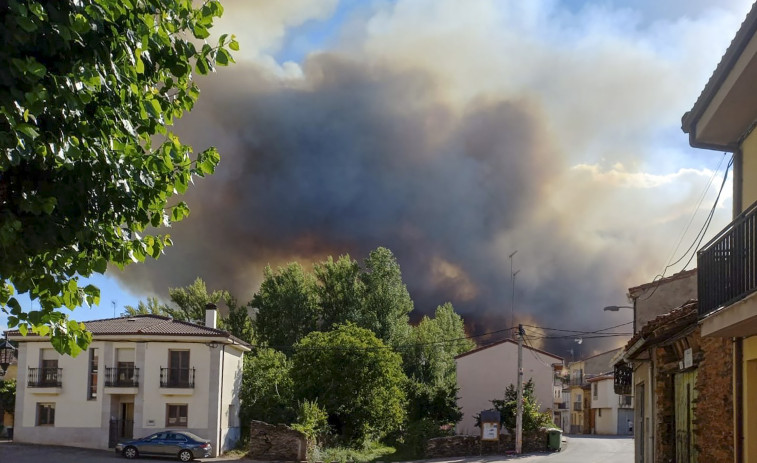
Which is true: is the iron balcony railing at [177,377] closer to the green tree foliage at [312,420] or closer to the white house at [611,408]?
the green tree foliage at [312,420]

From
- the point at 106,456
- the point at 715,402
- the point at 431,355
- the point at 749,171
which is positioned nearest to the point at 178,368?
the point at 106,456

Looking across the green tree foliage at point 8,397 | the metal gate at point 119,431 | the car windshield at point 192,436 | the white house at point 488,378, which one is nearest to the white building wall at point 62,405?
the metal gate at point 119,431

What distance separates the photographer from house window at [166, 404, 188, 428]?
39.7 m

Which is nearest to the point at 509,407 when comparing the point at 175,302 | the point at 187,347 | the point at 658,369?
the point at 187,347

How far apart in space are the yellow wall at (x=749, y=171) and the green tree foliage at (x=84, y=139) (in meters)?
6.97

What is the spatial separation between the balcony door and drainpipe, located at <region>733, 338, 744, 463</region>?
32.4 meters

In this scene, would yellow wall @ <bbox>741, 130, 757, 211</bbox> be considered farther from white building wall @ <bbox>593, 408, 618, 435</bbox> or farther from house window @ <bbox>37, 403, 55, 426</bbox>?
white building wall @ <bbox>593, 408, 618, 435</bbox>

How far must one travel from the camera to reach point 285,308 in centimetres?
6556

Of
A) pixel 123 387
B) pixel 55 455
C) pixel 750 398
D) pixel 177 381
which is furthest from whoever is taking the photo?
pixel 177 381

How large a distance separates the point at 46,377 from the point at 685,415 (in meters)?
33.8

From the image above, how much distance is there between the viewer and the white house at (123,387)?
39500mm

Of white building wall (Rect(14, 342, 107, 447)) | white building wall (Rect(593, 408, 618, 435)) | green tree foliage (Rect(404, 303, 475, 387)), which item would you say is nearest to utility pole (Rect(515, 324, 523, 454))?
green tree foliage (Rect(404, 303, 475, 387))

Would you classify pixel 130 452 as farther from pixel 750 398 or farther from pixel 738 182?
pixel 738 182

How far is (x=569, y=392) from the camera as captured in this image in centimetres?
9475
